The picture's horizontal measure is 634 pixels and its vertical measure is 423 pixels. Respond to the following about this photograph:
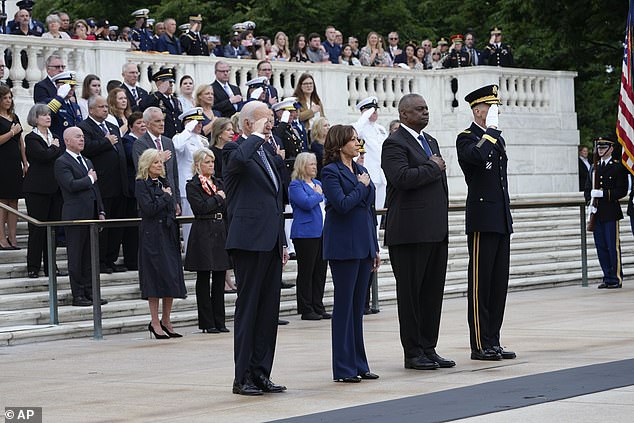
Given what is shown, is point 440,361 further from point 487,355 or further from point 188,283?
point 188,283

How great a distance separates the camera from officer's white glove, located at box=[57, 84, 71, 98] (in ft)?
58.3

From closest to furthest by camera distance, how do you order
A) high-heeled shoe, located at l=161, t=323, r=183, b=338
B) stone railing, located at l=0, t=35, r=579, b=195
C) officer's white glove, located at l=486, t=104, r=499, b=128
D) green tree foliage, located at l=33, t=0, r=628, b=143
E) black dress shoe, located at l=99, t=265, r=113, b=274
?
officer's white glove, located at l=486, t=104, r=499, b=128 → high-heeled shoe, located at l=161, t=323, r=183, b=338 → black dress shoe, located at l=99, t=265, r=113, b=274 → stone railing, located at l=0, t=35, r=579, b=195 → green tree foliage, located at l=33, t=0, r=628, b=143

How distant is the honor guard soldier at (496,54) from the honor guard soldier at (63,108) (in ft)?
48.3

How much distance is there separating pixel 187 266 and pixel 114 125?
2.92 meters

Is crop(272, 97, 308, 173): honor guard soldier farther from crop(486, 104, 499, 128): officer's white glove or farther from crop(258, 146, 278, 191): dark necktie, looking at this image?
crop(258, 146, 278, 191): dark necktie

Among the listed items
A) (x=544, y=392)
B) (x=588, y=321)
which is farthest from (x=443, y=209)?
(x=588, y=321)

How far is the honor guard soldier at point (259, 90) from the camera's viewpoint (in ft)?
64.7

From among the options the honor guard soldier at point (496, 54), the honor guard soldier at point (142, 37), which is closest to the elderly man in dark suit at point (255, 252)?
the honor guard soldier at point (142, 37)

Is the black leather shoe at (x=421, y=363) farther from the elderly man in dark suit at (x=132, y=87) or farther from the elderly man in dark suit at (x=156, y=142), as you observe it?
the elderly man in dark suit at (x=132, y=87)

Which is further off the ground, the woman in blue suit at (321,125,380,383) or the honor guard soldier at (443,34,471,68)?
the honor guard soldier at (443,34,471,68)

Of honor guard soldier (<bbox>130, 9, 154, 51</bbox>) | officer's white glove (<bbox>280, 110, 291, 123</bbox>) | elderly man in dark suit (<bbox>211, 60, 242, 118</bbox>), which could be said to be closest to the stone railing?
honor guard soldier (<bbox>130, 9, 154, 51</bbox>)

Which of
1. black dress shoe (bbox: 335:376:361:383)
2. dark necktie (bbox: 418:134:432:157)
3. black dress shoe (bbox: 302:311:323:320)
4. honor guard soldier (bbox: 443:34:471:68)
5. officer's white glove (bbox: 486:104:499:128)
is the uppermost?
honor guard soldier (bbox: 443:34:471:68)

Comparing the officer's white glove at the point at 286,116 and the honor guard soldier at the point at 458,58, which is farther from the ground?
the honor guard soldier at the point at 458,58

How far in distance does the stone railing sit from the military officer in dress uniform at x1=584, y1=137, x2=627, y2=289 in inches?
296
